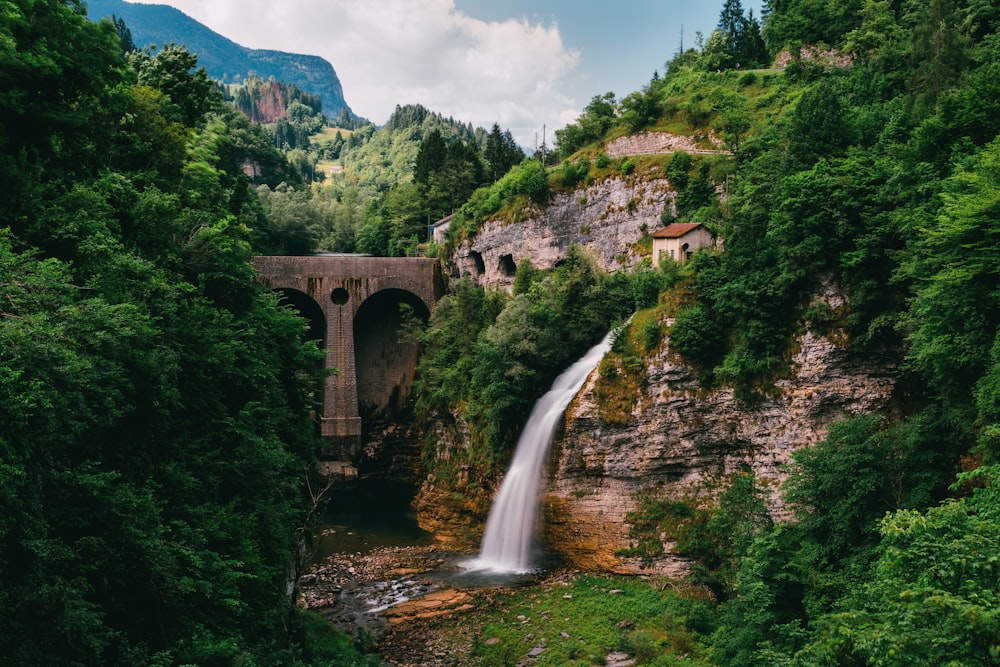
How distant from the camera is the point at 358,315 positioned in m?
42.0

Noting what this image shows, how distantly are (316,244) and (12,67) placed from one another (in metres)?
40.1

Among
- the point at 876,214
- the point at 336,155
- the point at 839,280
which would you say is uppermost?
the point at 336,155

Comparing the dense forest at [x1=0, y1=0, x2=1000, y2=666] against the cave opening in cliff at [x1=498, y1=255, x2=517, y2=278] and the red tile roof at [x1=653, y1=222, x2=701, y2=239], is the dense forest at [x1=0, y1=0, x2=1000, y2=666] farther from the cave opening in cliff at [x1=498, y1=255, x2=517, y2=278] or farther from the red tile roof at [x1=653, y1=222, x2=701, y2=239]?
the cave opening in cliff at [x1=498, y1=255, x2=517, y2=278]

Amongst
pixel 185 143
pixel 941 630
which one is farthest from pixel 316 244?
pixel 941 630

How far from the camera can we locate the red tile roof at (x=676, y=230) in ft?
93.1

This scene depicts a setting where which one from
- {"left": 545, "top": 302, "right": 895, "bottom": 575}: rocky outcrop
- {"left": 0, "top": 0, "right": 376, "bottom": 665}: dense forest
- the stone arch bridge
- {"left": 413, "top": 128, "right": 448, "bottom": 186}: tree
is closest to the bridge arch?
the stone arch bridge

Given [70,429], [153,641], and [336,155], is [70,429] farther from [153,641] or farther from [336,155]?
[336,155]

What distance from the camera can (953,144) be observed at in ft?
58.9

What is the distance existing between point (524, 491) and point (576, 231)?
15.3m

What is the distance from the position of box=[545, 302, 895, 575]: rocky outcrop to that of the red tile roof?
6.78m

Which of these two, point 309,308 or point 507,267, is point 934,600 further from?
point 309,308

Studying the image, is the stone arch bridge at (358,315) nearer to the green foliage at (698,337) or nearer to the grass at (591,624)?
the grass at (591,624)

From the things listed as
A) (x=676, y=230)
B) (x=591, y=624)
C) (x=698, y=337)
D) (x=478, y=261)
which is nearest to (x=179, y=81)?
(x=478, y=261)

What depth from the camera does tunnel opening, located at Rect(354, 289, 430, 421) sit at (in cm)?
4094
